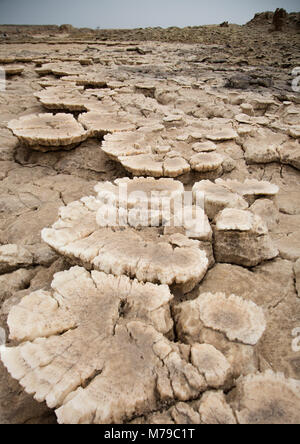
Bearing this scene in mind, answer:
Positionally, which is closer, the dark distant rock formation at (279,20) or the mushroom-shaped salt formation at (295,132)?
the mushroom-shaped salt formation at (295,132)

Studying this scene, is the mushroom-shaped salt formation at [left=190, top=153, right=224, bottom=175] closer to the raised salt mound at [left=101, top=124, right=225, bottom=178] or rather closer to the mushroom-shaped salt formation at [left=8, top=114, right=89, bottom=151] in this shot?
the raised salt mound at [left=101, top=124, right=225, bottom=178]

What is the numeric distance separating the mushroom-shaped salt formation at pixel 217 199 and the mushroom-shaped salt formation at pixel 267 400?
1.26 m

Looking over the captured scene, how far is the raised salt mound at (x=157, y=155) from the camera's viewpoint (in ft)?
8.51

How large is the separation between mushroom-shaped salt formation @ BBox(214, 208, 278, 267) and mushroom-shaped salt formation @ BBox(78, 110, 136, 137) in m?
2.00

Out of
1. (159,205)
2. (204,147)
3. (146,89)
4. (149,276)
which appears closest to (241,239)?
(159,205)

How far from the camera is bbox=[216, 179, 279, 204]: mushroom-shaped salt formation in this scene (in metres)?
2.34

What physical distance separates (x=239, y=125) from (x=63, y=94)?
110 inches

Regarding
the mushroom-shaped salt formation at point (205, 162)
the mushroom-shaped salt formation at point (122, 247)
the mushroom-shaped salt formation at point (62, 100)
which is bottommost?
the mushroom-shaped salt formation at point (122, 247)

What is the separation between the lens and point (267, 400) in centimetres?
104

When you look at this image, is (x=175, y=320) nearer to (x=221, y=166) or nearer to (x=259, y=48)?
(x=221, y=166)

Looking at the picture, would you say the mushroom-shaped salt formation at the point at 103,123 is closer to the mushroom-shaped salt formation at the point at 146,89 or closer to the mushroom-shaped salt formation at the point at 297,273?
the mushroom-shaped salt formation at the point at 146,89

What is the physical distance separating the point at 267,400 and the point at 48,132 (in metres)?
3.15

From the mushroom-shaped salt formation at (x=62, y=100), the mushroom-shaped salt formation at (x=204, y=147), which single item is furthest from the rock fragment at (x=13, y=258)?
the mushroom-shaped salt formation at (x=62, y=100)

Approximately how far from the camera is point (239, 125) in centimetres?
368
